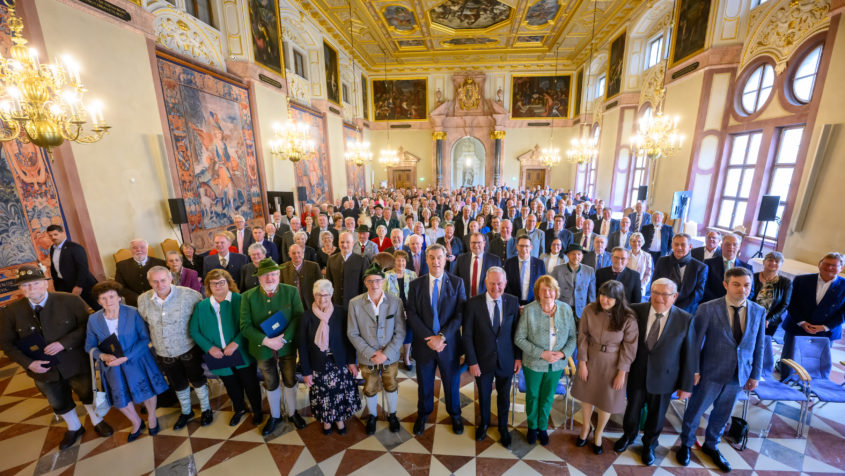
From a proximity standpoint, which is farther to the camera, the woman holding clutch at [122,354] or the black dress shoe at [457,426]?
the black dress shoe at [457,426]

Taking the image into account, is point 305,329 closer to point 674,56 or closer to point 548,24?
point 674,56

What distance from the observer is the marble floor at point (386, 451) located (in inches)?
111

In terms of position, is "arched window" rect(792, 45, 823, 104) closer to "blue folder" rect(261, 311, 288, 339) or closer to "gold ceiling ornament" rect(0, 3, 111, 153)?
"blue folder" rect(261, 311, 288, 339)

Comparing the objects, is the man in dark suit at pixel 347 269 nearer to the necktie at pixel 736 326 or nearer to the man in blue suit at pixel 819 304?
the necktie at pixel 736 326

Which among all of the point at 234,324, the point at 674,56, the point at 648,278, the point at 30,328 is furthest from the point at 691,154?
the point at 30,328

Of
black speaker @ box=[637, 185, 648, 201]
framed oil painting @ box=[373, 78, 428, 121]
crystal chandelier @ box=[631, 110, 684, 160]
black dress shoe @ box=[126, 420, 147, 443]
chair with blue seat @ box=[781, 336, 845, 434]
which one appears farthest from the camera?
framed oil painting @ box=[373, 78, 428, 121]

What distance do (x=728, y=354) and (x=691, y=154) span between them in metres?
8.56

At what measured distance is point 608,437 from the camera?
3139 millimetres

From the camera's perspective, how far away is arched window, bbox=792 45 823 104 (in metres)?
5.97

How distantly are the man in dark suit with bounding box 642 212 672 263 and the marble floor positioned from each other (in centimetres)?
289

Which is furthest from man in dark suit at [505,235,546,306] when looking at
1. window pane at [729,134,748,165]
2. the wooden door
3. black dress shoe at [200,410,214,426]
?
the wooden door

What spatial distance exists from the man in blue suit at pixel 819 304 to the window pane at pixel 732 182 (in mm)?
6038

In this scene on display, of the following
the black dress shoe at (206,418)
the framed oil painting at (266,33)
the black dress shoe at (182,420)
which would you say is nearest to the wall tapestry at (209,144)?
the framed oil painting at (266,33)

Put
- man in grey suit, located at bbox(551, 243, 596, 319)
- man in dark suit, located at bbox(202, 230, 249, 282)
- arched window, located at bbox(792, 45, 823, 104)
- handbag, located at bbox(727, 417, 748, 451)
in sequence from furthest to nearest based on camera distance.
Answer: arched window, located at bbox(792, 45, 823, 104) → man in dark suit, located at bbox(202, 230, 249, 282) → man in grey suit, located at bbox(551, 243, 596, 319) → handbag, located at bbox(727, 417, 748, 451)
